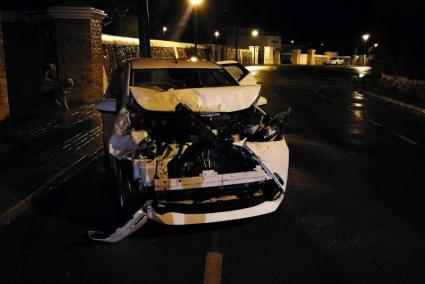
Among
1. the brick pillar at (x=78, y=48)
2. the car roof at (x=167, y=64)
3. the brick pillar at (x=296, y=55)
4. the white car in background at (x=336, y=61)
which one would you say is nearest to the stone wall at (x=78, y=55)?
the brick pillar at (x=78, y=48)

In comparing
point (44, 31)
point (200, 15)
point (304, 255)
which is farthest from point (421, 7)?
point (200, 15)

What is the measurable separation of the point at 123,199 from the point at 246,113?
6.31 ft

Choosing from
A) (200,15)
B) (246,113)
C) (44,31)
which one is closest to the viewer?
(246,113)

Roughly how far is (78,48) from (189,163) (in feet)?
37.2

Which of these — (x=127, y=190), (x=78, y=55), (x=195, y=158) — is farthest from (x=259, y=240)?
(x=78, y=55)

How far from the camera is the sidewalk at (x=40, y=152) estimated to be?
6031mm

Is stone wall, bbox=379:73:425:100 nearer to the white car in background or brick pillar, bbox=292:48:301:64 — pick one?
the white car in background

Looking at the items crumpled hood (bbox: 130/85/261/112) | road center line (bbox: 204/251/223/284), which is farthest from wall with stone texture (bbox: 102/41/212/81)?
road center line (bbox: 204/251/223/284)

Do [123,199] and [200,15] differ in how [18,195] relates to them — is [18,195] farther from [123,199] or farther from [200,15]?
[200,15]

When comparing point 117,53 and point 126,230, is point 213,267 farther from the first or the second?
point 117,53

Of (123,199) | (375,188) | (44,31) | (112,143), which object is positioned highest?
(44,31)

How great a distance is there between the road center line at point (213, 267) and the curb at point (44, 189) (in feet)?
8.46

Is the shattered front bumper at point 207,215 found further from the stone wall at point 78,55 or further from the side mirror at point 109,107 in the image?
the stone wall at point 78,55

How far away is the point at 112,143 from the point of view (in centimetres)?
491
